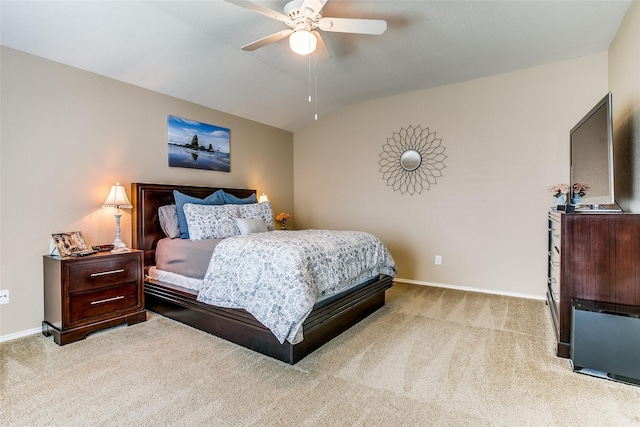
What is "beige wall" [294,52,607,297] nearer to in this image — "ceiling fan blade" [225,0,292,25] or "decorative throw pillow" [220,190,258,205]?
"decorative throw pillow" [220,190,258,205]

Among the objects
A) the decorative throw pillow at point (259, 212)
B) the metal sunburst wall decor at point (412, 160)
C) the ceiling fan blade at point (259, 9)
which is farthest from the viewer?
the metal sunburst wall decor at point (412, 160)

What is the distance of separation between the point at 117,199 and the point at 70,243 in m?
0.54

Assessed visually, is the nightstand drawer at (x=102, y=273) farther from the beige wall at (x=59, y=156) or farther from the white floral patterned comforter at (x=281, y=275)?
the white floral patterned comforter at (x=281, y=275)

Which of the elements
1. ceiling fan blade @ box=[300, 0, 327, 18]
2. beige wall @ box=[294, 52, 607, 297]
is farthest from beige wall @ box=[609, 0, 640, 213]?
ceiling fan blade @ box=[300, 0, 327, 18]

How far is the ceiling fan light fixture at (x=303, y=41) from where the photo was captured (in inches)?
90.2

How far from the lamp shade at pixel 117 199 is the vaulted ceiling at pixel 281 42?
1141mm

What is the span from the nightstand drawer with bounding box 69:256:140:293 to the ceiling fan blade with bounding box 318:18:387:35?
101 inches

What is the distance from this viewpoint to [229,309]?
2.47 m

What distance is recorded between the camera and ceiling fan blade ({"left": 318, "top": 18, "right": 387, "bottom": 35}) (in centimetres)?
221

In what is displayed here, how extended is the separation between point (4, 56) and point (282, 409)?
3344 millimetres

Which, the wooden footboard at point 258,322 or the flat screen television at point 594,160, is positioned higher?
the flat screen television at point 594,160

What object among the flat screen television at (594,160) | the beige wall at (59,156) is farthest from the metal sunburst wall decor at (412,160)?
the beige wall at (59,156)

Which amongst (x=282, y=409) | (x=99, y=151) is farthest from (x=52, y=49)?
(x=282, y=409)

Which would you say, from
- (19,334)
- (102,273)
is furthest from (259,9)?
(19,334)
